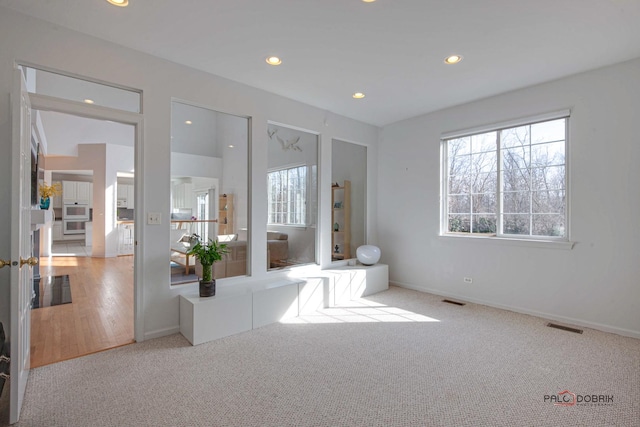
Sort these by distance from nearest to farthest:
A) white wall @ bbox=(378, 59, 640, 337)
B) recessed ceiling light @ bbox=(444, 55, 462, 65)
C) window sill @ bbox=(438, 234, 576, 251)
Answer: recessed ceiling light @ bbox=(444, 55, 462, 65) < white wall @ bbox=(378, 59, 640, 337) < window sill @ bbox=(438, 234, 576, 251)

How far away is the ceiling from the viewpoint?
7.42 feet

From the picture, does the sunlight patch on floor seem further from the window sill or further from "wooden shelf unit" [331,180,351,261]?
the window sill

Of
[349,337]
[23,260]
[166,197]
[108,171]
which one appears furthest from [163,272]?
[108,171]

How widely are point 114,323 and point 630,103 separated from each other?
19.0 ft

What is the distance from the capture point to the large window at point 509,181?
141 inches

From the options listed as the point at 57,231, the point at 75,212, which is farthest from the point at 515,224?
the point at 57,231

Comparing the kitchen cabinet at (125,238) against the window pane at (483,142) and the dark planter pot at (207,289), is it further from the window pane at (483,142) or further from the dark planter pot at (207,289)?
the window pane at (483,142)

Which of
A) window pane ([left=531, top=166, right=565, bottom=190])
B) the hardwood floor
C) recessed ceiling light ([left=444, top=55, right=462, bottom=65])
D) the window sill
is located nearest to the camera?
the hardwood floor

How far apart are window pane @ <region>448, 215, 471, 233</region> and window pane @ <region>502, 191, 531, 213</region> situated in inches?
19.8

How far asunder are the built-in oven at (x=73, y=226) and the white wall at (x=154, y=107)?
385 inches

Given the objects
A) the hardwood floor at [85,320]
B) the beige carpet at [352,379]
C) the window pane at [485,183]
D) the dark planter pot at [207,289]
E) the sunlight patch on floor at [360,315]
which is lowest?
the beige carpet at [352,379]

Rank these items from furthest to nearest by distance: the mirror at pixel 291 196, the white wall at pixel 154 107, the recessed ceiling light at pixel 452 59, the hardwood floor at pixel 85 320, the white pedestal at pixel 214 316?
the mirror at pixel 291 196, the recessed ceiling light at pixel 452 59, the white pedestal at pixel 214 316, the hardwood floor at pixel 85 320, the white wall at pixel 154 107

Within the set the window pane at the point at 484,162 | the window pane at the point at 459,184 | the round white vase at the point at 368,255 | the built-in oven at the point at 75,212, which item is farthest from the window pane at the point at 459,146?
the built-in oven at the point at 75,212

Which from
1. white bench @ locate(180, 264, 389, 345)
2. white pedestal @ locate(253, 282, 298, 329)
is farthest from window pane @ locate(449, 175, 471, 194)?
white pedestal @ locate(253, 282, 298, 329)
